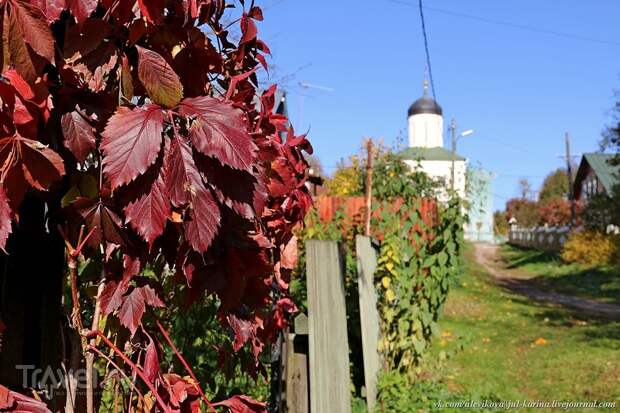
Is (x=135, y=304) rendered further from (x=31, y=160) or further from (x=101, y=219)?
(x=31, y=160)

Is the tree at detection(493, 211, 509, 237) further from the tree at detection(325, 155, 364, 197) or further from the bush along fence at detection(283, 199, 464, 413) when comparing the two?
the bush along fence at detection(283, 199, 464, 413)

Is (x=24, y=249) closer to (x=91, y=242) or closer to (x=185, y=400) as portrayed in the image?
(x=91, y=242)

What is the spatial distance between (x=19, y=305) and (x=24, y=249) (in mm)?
99

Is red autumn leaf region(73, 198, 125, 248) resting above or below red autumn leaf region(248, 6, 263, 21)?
below

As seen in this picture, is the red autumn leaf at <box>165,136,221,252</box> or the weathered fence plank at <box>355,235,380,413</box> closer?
the red autumn leaf at <box>165,136,221,252</box>

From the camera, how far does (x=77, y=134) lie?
1004 mm

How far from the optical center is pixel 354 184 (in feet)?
43.7

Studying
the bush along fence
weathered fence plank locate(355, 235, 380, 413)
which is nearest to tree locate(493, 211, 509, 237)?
the bush along fence

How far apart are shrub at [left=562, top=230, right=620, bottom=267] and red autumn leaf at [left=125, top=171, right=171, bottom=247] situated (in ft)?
89.6

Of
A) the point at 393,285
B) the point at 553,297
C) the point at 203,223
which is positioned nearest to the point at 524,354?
the point at 393,285

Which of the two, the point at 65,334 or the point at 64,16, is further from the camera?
the point at 65,334

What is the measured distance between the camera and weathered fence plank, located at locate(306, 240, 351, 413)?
285 centimetres

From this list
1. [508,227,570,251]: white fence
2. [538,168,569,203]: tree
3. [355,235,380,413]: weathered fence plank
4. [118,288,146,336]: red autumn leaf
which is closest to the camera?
[118,288,146,336]: red autumn leaf

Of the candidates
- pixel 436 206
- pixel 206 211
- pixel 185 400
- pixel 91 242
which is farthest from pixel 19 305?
pixel 436 206
